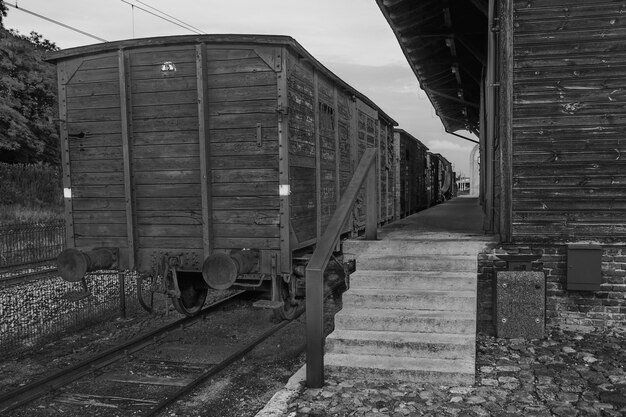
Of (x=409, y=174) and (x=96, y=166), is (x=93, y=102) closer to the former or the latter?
(x=96, y=166)

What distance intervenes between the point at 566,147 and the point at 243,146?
12.1ft

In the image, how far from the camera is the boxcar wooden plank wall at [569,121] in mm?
5879

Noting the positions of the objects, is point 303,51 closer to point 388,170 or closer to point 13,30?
point 388,170

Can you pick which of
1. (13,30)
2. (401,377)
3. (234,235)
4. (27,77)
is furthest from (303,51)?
(13,30)

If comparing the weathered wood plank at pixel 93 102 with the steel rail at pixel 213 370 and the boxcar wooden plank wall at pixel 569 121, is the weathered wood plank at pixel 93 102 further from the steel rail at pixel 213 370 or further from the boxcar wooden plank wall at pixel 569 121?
the boxcar wooden plank wall at pixel 569 121

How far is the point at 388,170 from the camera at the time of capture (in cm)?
1265

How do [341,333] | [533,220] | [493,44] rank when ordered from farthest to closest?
[493,44], [533,220], [341,333]

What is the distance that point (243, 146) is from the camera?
6074 millimetres

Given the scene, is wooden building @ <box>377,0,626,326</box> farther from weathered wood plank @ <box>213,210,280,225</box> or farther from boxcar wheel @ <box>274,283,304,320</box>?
weathered wood plank @ <box>213,210,280,225</box>

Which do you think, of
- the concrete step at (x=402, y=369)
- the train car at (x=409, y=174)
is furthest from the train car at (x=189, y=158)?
the train car at (x=409, y=174)

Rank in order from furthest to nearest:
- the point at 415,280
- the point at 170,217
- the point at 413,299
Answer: the point at 170,217 < the point at 415,280 < the point at 413,299

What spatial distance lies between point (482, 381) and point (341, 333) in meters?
1.31

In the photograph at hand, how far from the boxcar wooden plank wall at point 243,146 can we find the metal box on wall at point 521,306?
2560 mm

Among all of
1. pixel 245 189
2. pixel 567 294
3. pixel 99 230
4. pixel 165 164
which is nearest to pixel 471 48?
pixel 567 294
